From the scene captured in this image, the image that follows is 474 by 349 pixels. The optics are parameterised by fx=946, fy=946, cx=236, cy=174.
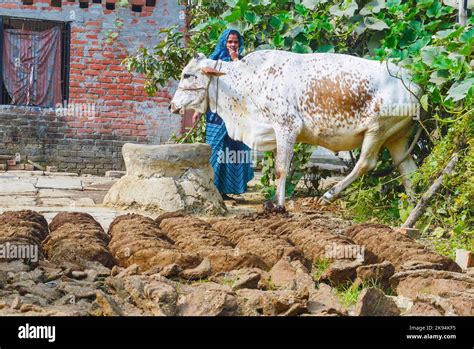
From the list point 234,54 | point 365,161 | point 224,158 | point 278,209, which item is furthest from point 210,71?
point 365,161

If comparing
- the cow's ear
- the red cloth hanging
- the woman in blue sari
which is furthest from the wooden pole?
the red cloth hanging

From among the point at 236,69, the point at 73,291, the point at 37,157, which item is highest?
the point at 236,69

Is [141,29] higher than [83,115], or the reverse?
[141,29]

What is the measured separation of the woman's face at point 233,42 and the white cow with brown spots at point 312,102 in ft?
1.75

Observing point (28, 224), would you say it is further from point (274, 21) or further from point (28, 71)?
point (28, 71)

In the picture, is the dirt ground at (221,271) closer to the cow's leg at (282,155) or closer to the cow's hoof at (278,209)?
the cow's hoof at (278,209)

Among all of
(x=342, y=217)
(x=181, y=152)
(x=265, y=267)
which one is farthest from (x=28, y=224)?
(x=342, y=217)

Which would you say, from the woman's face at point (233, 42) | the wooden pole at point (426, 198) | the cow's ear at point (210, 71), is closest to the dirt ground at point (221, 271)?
the wooden pole at point (426, 198)

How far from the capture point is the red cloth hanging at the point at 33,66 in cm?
1412

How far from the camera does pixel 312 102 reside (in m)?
9.09

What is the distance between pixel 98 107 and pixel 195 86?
200 inches

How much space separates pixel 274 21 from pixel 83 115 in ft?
16.8

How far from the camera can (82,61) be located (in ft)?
46.7

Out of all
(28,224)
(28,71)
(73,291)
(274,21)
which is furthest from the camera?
(28,71)
